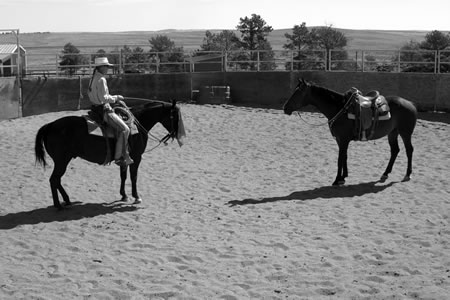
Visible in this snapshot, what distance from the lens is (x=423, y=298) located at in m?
5.92

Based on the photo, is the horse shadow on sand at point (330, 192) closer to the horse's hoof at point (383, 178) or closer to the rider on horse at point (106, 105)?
the horse's hoof at point (383, 178)

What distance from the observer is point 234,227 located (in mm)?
8641

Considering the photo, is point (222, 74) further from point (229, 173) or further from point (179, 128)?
point (179, 128)

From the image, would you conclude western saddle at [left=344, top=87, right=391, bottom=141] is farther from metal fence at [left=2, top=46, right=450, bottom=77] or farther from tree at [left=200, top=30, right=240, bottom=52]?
tree at [left=200, top=30, right=240, bottom=52]

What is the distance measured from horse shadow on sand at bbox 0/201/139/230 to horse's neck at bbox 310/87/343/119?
389cm

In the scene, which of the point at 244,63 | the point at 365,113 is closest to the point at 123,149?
the point at 365,113

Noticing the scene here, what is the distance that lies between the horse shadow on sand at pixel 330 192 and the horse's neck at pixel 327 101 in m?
1.34

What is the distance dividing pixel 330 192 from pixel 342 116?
59.3 inches

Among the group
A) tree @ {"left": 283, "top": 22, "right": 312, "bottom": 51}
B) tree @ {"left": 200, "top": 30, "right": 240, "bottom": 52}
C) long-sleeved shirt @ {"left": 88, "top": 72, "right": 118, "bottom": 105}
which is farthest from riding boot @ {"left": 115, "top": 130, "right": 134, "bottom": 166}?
tree @ {"left": 283, "top": 22, "right": 312, "bottom": 51}

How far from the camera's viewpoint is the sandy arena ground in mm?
6438

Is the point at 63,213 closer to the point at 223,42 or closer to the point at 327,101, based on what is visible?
the point at 327,101

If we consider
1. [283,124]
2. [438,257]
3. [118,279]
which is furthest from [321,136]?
[118,279]

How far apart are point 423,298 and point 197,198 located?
16.2ft

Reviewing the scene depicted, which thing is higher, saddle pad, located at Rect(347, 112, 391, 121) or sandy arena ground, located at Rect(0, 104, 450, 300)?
saddle pad, located at Rect(347, 112, 391, 121)
